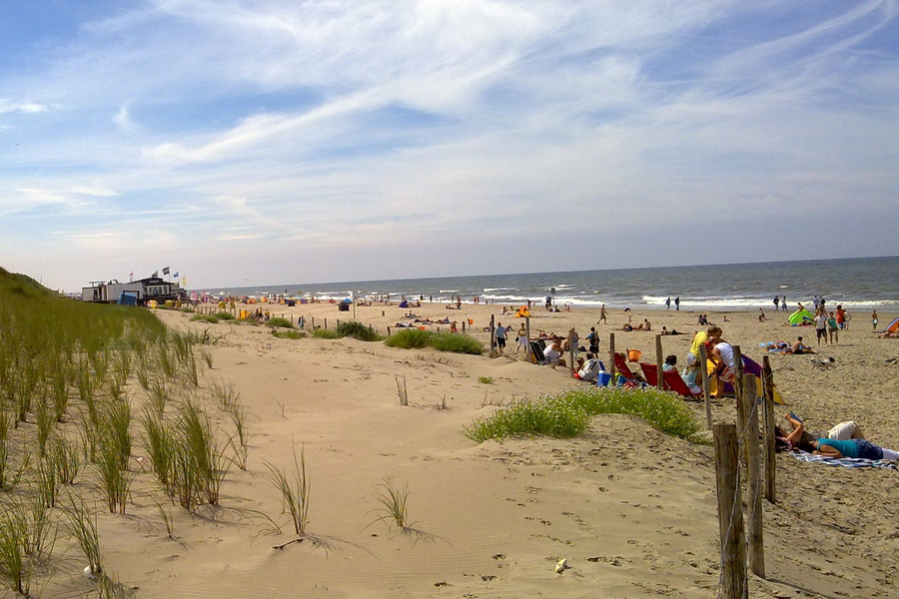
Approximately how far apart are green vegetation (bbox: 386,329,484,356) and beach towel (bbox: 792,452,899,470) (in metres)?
11.5

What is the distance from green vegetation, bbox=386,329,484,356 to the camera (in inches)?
744

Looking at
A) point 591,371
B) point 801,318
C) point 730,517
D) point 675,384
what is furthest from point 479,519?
point 801,318

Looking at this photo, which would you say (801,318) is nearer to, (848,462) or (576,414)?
(848,462)

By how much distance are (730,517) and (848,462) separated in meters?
5.64

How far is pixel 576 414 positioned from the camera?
7051mm

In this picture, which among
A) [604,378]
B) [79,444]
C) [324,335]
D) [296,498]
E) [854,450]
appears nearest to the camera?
[296,498]

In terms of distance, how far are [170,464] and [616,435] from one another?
4.56m

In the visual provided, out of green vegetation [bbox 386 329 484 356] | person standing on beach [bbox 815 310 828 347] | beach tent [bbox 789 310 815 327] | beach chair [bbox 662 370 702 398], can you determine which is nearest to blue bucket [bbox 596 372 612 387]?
beach chair [bbox 662 370 702 398]

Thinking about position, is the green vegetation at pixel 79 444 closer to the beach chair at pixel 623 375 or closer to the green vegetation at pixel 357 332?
the beach chair at pixel 623 375

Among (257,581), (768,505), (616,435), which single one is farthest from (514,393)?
(257,581)

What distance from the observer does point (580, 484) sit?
5.32m

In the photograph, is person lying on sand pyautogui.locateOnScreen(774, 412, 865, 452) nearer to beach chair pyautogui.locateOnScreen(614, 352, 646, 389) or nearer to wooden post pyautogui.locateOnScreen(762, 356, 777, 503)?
wooden post pyautogui.locateOnScreen(762, 356, 777, 503)

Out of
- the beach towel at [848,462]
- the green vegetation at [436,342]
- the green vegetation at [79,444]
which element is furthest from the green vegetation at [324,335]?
the beach towel at [848,462]

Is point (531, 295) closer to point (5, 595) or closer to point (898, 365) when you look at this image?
point (898, 365)
